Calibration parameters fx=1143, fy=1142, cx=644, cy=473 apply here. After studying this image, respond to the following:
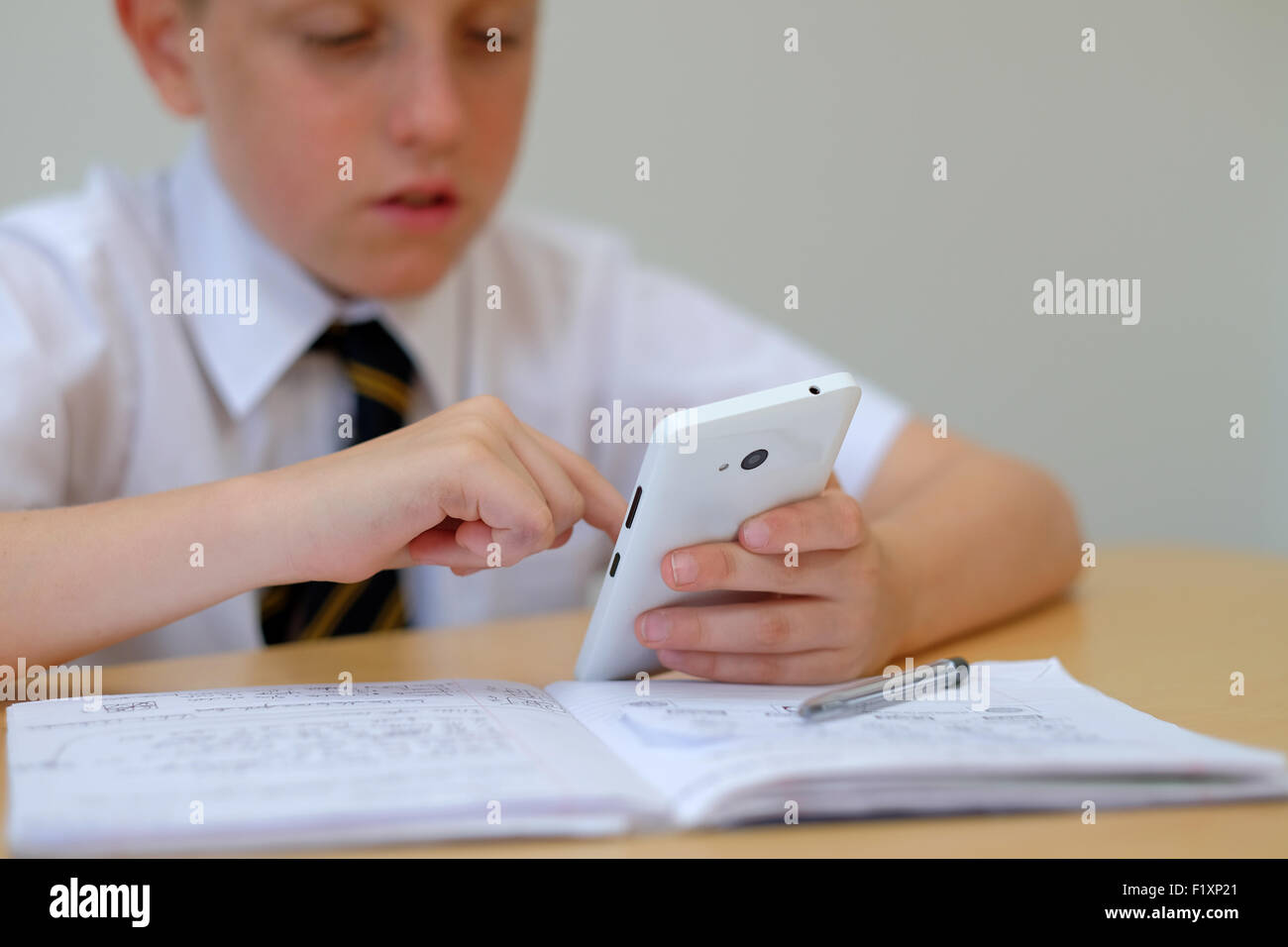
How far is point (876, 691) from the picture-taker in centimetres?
56

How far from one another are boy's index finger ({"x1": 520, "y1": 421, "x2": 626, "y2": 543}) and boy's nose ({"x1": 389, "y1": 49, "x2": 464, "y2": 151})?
1.04 ft

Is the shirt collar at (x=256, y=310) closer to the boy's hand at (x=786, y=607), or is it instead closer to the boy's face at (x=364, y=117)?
the boy's face at (x=364, y=117)

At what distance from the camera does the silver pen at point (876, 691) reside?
531 mm

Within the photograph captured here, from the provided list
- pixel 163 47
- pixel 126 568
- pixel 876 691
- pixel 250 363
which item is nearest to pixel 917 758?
pixel 876 691

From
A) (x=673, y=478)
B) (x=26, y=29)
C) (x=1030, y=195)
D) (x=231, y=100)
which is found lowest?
(x=673, y=478)

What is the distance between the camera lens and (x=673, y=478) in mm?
552

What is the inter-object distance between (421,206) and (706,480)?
0.45 metres

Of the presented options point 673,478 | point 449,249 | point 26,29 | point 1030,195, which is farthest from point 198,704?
point 1030,195

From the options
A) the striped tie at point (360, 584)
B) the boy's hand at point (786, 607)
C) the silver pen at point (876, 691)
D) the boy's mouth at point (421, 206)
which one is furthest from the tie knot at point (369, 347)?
the silver pen at point (876, 691)

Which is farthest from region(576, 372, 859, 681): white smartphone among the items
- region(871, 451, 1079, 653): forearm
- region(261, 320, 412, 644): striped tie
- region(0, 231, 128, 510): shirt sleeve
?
region(0, 231, 128, 510): shirt sleeve

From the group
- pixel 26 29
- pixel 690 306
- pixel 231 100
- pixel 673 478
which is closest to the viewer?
pixel 673 478

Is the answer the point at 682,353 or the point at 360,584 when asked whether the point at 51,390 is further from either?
the point at 682,353
